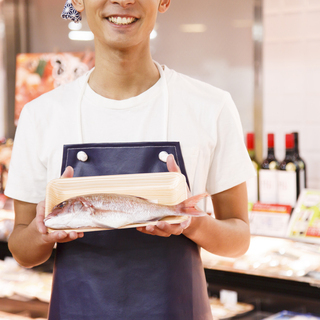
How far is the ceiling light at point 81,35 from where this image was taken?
9.54 ft

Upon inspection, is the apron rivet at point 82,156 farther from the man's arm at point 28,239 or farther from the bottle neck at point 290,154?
the bottle neck at point 290,154

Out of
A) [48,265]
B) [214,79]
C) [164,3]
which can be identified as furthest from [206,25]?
[48,265]

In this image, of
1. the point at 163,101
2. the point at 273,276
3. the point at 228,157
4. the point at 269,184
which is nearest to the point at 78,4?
the point at 163,101

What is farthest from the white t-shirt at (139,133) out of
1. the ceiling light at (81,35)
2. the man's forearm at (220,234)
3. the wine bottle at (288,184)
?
the ceiling light at (81,35)

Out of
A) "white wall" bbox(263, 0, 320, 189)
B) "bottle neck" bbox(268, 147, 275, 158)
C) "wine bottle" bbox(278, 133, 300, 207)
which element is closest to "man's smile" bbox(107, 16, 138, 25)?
"wine bottle" bbox(278, 133, 300, 207)

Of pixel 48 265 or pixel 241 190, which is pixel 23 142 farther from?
pixel 48 265

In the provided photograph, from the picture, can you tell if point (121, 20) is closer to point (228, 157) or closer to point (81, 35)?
point (228, 157)

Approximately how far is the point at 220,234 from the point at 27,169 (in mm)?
545

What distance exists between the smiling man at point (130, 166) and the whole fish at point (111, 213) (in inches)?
6.5

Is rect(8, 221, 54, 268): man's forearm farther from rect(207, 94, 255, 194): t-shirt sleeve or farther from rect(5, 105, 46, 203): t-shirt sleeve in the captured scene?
rect(207, 94, 255, 194): t-shirt sleeve

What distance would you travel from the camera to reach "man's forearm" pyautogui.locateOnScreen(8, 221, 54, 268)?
3.39 feet

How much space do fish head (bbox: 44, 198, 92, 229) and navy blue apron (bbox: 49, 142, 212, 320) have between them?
22 cm

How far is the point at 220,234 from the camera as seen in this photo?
3.47 ft

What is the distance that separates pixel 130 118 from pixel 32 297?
152cm
